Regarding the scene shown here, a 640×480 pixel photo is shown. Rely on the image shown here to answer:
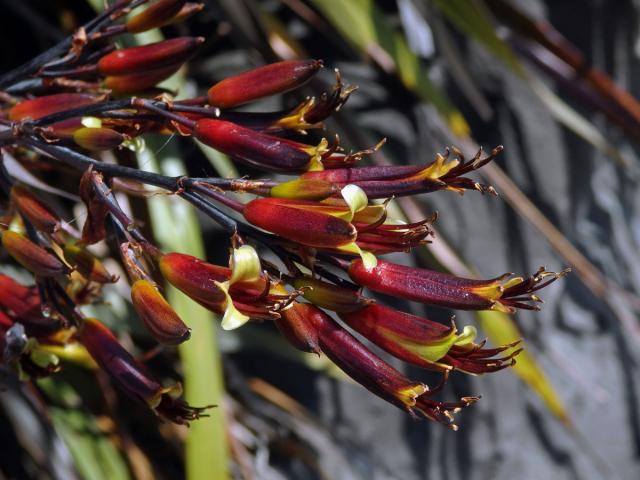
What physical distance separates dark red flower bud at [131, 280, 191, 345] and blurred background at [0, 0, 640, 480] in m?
0.34

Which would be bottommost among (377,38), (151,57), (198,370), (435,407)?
(435,407)

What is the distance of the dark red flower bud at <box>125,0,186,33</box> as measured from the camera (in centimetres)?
51

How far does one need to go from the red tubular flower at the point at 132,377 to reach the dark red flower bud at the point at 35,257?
0.05m

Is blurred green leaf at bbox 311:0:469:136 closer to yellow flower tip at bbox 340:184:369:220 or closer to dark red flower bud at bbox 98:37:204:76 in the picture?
dark red flower bud at bbox 98:37:204:76

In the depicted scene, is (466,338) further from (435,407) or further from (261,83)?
(261,83)

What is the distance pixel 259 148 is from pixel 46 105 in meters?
0.14

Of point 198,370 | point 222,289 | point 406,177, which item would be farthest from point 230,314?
point 198,370

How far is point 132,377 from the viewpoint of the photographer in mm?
448

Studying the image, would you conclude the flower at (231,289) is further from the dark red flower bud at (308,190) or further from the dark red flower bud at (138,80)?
the dark red flower bud at (138,80)

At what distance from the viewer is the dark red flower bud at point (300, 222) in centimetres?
38

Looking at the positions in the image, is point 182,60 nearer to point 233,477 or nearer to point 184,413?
point 184,413

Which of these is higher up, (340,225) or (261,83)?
(261,83)

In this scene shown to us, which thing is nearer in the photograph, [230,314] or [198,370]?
[230,314]

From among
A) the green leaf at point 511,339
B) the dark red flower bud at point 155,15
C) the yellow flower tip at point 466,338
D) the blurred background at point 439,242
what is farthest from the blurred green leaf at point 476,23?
the yellow flower tip at point 466,338
